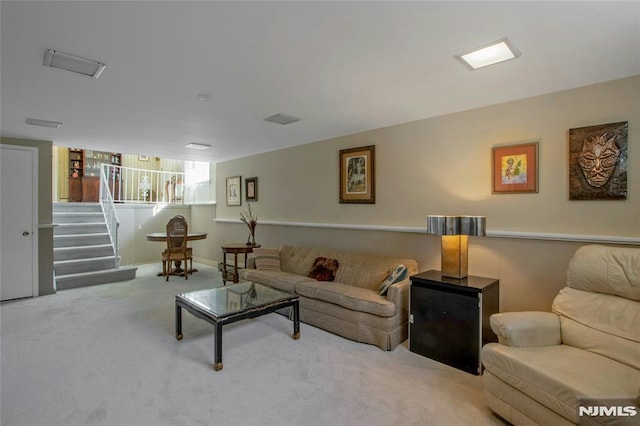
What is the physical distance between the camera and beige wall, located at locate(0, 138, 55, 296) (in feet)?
15.9

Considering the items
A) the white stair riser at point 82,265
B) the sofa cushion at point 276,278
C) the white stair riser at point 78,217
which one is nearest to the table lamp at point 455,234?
the sofa cushion at point 276,278

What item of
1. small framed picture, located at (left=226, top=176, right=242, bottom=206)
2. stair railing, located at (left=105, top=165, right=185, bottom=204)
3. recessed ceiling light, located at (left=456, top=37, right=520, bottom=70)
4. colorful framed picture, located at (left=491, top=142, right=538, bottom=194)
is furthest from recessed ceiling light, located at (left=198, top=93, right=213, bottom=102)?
stair railing, located at (left=105, top=165, right=185, bottom=204)

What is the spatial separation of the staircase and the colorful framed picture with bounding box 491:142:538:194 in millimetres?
6091

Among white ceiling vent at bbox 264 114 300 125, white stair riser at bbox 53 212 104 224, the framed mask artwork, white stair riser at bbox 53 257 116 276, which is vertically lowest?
white stair riser at bbox 53 257 116 276

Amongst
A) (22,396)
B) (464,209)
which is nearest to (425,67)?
(464,209)

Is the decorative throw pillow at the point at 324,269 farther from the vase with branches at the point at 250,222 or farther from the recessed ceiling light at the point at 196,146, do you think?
the recessed ceiling light at the point at 196,146

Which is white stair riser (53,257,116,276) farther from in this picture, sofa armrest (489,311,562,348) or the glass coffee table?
sofa armrest (489,311,562,348)

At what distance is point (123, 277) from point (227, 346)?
3.81m

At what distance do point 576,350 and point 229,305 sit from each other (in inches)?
107

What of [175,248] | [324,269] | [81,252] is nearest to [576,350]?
[324,269]

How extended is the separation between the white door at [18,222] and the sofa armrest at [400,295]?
5254 mm

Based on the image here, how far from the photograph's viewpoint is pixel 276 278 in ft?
13.4

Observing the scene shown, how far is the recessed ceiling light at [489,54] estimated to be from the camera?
2.05 meters

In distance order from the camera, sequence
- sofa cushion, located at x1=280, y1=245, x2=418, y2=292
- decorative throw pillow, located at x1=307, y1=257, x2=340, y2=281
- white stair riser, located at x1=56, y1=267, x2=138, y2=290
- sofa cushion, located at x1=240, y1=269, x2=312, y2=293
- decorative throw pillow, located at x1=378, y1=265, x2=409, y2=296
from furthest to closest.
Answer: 1. white stair riser, located at x1=56, y1=267, x2=138, y2=290
2. decorative throw pillow, located at x1=307, y1=257, x2=340, y2=281
3. sofa cushion, located at x1=240, y1=269, x2=312, y2=293
4. sofa cushion, located at x1=280, y1=245, x2=418, y2=292
5. decorative throw pillow, located at x1=378, y1=265, x2=409, y2=296
